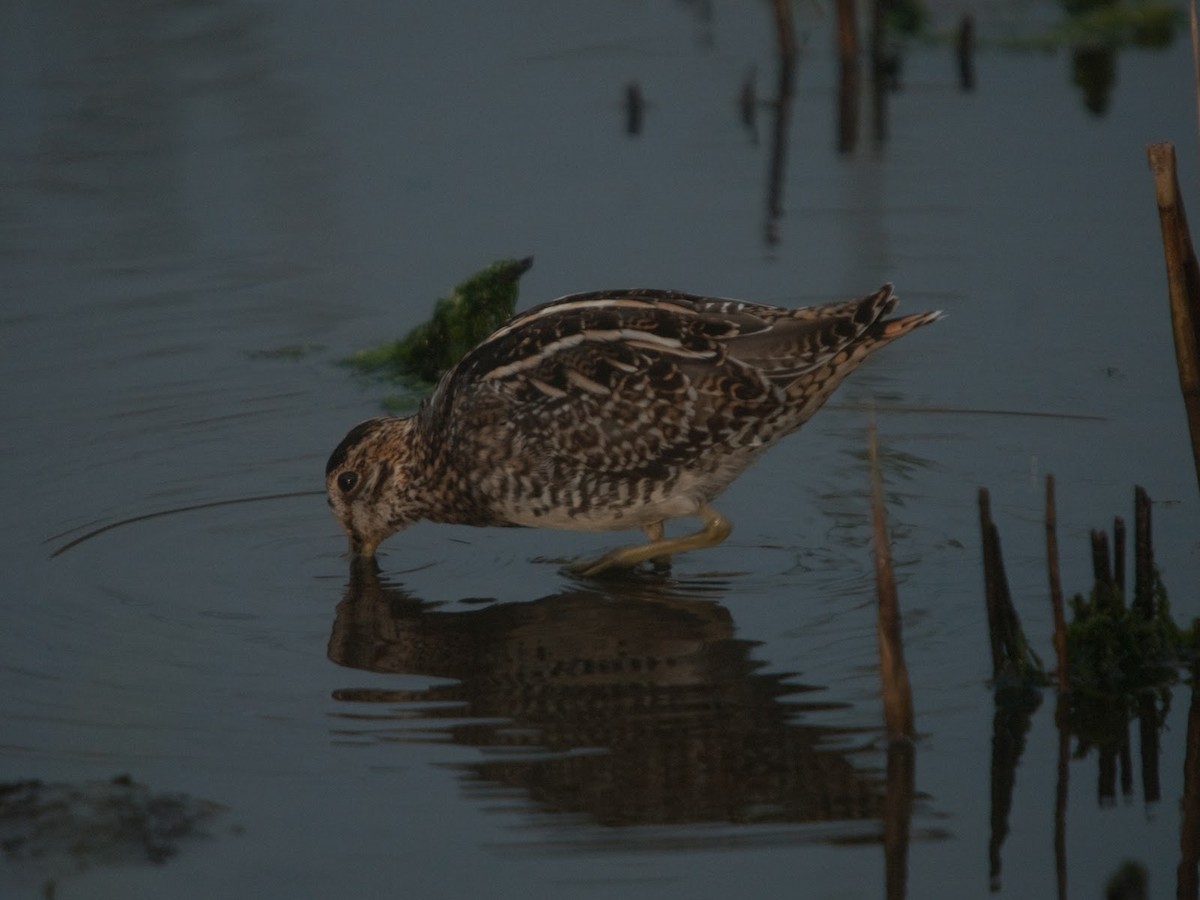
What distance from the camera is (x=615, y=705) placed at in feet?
25.0

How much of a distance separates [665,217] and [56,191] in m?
4.43

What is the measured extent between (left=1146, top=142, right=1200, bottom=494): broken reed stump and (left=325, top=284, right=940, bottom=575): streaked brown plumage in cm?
142

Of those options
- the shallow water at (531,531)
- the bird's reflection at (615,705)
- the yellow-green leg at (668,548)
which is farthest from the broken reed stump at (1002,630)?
the yellow-green leg at (668,548)

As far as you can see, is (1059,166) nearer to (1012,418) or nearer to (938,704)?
(1012,418)

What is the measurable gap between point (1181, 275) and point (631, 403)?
246 cm

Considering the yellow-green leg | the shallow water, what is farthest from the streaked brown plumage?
the shallow water

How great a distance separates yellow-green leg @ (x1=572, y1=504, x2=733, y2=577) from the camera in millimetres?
9242

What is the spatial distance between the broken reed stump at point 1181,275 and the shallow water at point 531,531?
1.14 meters

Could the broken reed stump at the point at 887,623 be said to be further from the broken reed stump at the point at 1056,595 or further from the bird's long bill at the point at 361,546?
the bird's long bill at the point at 361,546

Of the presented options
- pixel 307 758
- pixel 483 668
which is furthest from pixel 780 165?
pixel 307 758

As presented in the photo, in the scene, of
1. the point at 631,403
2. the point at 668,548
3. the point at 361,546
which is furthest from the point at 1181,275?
the point at 361,546

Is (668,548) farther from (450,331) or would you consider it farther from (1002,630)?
(450,331)

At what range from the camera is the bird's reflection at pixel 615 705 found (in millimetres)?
6805

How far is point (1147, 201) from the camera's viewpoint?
1327cm
